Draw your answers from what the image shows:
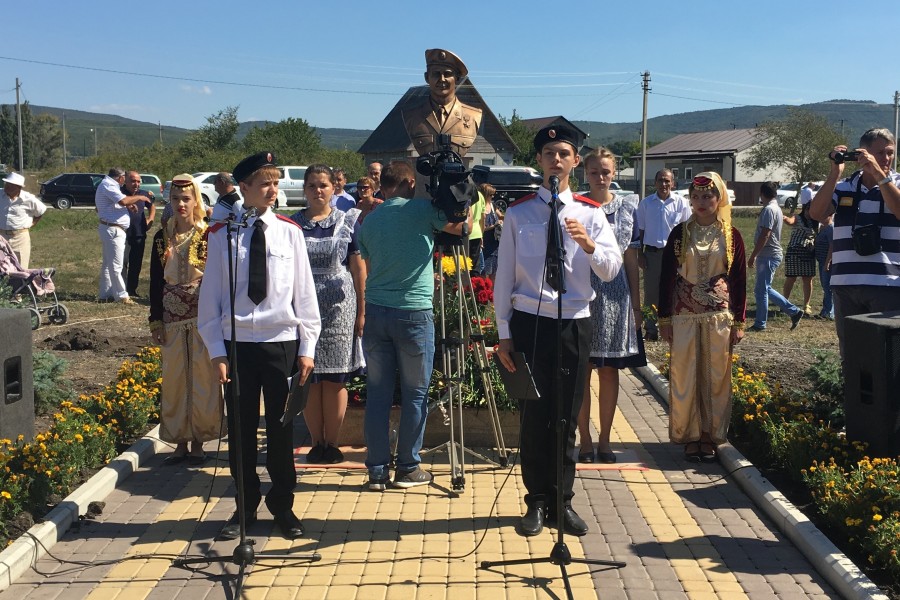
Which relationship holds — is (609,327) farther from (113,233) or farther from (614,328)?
(113,233)

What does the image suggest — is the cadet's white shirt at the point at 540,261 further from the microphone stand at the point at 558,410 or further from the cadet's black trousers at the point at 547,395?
the microphone stand at the point at 558,410

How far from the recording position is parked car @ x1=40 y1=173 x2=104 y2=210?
4625cm

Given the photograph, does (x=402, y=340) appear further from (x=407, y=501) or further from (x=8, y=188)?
(x=8, y=188)

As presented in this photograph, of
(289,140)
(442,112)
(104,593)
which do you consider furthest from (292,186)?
(104,593)

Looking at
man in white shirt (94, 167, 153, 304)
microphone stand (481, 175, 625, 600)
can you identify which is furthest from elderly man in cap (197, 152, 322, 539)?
man in white shirt (94, 167, 153, 304)

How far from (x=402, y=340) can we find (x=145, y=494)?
1984 mm

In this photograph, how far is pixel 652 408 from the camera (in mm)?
9242

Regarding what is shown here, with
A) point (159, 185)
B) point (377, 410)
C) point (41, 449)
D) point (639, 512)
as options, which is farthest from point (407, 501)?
point (159, 185)

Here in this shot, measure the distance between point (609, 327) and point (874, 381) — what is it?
5.83 feet

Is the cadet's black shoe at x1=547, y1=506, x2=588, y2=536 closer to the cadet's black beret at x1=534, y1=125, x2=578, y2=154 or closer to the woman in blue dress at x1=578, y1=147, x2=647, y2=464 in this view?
the woman in blue dress at x1=578, y1=147, x2=647, y2=464

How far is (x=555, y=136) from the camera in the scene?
542cm

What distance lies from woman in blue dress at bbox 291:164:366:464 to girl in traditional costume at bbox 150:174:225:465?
0.70 m

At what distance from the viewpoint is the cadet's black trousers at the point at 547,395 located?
5562 mm

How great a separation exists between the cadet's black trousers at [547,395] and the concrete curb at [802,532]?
1.25 metres
